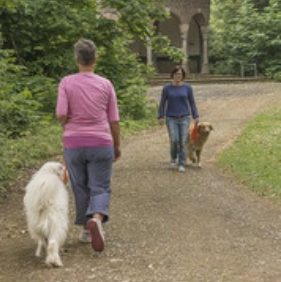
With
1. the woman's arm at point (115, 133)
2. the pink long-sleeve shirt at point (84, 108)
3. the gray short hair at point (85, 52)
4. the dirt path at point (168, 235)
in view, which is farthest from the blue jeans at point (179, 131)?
the gray short hair at point (85, 52)

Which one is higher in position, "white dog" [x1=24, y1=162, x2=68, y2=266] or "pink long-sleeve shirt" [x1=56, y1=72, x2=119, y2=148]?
"pink long-sleeve shirt" [x1=56, y1=72, x2=119, y2=148]

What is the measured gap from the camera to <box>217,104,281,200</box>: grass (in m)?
8.77

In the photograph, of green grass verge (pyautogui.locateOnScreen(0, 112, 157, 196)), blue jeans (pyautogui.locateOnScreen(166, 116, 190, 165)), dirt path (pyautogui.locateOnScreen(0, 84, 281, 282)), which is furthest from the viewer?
blue jeans (pyautogui.locateOnScreen(166, 116, 190, 165))

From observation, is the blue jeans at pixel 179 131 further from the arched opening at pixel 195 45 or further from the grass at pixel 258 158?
the arched opening at pixel 195 45

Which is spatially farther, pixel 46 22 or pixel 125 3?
pixel 46 22

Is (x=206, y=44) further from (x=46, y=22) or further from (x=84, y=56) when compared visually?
(x=84, y=56)

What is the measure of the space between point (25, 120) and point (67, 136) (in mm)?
7587

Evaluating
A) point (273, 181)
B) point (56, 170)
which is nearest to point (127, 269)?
point (56, 170)

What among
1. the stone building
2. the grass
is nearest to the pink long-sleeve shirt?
the grass

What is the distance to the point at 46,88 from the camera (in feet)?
48.9

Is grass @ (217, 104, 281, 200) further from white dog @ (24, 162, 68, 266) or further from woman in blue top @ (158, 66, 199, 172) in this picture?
white dog @ (24, 162, 68, 266)

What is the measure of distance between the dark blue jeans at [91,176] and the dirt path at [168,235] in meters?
0.47

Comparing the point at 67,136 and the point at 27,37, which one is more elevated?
the point at 27,37

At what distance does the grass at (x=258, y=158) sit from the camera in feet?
28.8
